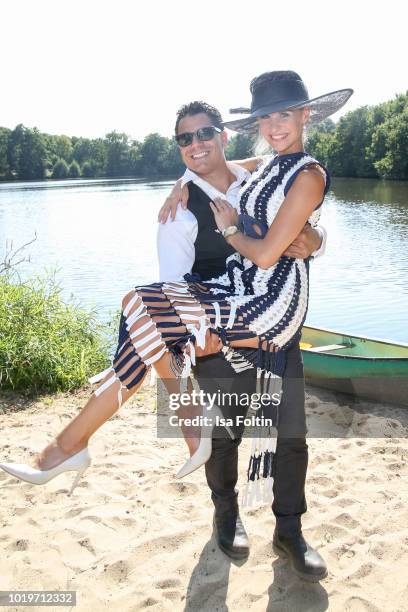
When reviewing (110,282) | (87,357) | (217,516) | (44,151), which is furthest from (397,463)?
(44,151)

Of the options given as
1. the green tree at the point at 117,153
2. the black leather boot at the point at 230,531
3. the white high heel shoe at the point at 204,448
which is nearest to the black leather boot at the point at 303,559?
the black leather boot at the point at 230,531

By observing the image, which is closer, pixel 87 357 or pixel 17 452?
pixel 17 452

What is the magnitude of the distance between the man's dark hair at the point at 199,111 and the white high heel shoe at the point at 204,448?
1.42 m

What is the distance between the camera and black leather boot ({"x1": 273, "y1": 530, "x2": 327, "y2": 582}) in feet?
11.0

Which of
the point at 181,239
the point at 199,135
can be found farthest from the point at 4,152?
the point at 181,239

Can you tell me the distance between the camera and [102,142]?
99.2m

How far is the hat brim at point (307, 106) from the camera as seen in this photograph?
3.02 meters

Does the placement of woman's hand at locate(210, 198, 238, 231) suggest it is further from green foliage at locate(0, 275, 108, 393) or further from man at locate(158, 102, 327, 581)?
green foliage at locate(0, 275, 108, 393)

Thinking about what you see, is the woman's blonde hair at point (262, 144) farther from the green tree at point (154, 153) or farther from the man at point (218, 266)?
the green tree at point (154, 153)

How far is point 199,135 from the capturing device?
329cm

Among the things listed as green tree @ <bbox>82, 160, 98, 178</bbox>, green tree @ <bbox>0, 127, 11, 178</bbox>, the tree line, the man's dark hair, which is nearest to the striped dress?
the man's dark hair

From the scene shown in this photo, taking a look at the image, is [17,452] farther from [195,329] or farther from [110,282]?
[110,282]

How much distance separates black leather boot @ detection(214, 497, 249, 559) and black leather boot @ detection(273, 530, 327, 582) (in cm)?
29

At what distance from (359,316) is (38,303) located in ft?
24.5
